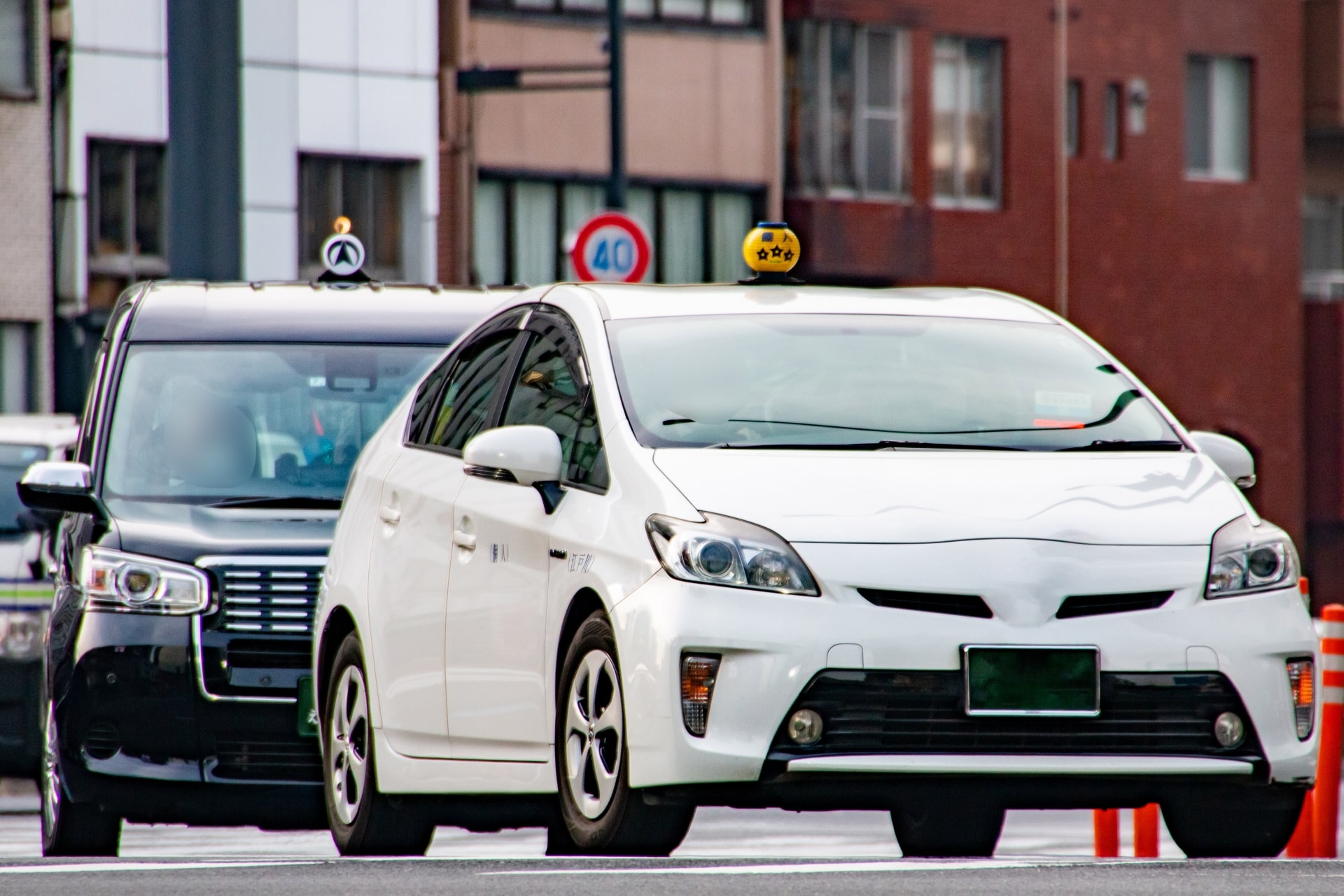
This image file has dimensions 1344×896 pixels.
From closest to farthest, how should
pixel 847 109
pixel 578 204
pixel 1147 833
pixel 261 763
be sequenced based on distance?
1. pixel 261 763
2. pixel 1147 833
3. pixel 578 204
4. pixel 847 109

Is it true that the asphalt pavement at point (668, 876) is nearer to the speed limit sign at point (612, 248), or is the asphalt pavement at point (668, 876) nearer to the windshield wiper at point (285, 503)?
the windshield wiper at point (285, 503)

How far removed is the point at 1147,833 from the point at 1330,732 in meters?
0.78

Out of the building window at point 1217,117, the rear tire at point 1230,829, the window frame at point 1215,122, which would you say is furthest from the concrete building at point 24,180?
the rear tire at point 1230,829

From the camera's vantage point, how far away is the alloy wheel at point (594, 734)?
Answer: 7.22m

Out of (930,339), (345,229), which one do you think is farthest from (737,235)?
(930,339)

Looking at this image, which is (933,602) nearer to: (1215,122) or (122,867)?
(122,867)

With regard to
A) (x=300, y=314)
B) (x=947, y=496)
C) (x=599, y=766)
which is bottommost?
(x=599, y=766)

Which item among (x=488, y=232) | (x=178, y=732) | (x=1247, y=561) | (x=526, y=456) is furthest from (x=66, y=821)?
(x=488, y=232)

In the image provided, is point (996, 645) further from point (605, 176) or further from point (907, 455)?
point (605, 176)

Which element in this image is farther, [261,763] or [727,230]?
[727,230]

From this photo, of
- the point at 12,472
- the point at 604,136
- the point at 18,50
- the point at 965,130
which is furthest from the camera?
the point at 965,130

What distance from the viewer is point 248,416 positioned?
10.5m

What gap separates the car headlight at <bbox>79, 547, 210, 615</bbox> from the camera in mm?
9648

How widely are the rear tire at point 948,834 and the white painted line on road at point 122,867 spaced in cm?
218
